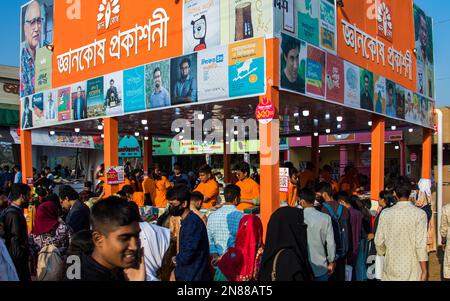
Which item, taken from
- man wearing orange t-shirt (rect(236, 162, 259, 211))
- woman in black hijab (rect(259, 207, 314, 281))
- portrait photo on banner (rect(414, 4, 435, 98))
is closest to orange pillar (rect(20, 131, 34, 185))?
man wearing orange t-shirt (rect(236, 162, 259, 211))

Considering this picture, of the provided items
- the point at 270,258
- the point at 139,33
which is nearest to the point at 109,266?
the point at 270,258

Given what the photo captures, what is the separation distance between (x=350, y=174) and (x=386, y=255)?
744 centimetres

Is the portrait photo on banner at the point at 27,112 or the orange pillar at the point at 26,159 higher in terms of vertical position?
the portrait photo on banner at the point at 27,112

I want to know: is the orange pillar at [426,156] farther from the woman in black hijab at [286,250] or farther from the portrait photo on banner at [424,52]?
the woman in black hijab at [286,250]

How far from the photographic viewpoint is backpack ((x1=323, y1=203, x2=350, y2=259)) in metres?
5.24

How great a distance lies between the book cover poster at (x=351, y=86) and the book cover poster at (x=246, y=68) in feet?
10.6

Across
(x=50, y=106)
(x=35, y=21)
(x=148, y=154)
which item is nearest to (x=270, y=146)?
(x=50, y=106)

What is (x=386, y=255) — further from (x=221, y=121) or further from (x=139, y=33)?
(x=221, y=121)

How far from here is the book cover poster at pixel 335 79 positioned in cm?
901

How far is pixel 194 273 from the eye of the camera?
13.5 feet

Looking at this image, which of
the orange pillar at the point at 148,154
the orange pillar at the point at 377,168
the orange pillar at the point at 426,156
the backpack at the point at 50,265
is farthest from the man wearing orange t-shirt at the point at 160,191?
the orange pillar at the point at 426,156

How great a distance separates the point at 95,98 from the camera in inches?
447

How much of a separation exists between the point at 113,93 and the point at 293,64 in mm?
5329
